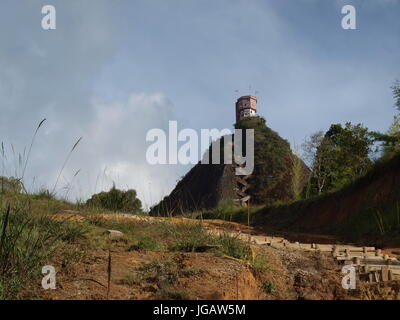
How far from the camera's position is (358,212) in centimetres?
1309

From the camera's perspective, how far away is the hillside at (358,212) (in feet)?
35.1

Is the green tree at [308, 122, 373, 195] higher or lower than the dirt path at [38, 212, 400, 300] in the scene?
higher

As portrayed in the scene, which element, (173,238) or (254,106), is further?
(254,106)

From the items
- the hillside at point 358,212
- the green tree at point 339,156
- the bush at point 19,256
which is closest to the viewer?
the bush at point 19,256

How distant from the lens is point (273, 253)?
A: 512cm

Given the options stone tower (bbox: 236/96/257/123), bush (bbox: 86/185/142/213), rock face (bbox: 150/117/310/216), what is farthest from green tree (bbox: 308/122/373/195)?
stone tower (bbox: 236/96/257/123)

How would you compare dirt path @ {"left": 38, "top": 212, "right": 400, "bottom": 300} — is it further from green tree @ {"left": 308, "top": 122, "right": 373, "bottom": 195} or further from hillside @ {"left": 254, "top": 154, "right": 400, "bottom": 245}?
green tree @ {"left": 308, "top": 122, "right": 373, "bottom": 195}

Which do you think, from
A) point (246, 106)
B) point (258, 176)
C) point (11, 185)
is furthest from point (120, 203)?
point (246, 106)

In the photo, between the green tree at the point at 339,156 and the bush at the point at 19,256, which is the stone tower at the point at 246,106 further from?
the bush at the point at 19,256

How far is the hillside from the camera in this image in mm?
10684

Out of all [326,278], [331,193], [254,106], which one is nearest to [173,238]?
[326,278]

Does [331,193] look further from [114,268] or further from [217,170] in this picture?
[217,170]

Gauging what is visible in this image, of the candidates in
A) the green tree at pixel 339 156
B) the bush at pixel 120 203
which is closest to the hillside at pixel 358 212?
the bush at pixel 120 203
